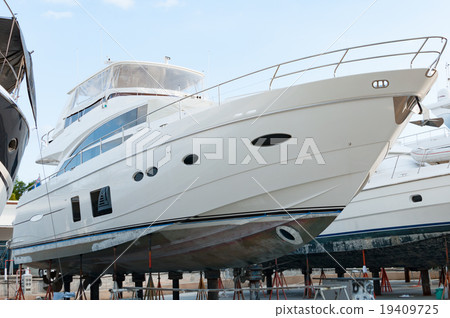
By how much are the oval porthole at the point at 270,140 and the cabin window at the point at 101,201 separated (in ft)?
10.1

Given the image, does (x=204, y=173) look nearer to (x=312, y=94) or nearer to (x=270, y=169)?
(x=270, y=169)

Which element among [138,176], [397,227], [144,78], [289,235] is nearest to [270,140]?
[289,235]

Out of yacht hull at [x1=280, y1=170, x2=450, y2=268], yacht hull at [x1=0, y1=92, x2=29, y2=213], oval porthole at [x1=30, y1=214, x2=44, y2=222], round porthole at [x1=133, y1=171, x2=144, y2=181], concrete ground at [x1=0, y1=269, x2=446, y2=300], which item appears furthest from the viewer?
concrete ground at [x1=0, y1=269, x2=446, y2=300]

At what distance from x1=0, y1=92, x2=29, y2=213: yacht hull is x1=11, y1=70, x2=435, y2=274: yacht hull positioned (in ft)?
5.58

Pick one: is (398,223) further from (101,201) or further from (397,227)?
(101,201)

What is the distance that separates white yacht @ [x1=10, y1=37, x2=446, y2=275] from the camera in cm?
764

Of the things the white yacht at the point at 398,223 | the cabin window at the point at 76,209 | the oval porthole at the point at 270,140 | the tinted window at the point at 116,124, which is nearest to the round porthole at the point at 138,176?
the tinted window at the point at 116,124

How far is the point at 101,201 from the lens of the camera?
31.0 feet

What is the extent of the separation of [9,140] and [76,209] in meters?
2.84

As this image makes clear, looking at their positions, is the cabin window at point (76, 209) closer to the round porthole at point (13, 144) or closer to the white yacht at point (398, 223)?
the round porthole at point (13, 144)

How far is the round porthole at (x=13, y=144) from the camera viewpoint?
25.4 ft

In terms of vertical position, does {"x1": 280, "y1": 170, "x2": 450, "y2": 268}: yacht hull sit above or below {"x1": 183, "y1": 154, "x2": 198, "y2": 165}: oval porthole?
below

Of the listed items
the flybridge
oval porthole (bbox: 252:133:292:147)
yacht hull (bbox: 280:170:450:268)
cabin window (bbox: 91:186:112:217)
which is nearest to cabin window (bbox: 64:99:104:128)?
the flybridge

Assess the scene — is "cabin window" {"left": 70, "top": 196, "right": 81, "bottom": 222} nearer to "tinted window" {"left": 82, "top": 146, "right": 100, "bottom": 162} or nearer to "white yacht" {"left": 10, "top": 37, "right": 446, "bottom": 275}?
"white yacht" {"left": 10, "top": 37, "right": 446, "bottom": 275}
